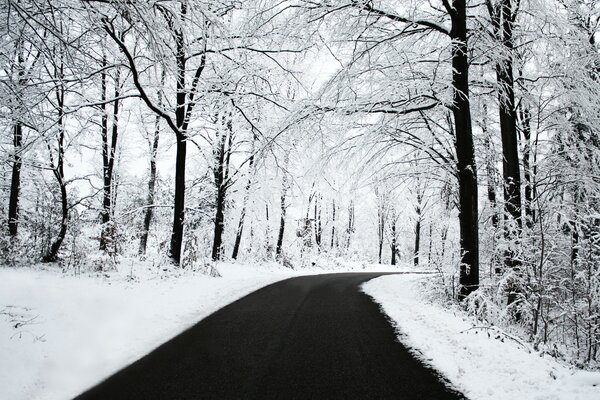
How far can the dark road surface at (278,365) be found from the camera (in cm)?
334

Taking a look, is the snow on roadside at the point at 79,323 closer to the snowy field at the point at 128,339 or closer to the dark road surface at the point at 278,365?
the snowy field at the point at 128,339

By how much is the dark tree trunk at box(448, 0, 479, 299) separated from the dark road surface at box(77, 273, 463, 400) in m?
2.60

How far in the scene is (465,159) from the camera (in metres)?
7.60

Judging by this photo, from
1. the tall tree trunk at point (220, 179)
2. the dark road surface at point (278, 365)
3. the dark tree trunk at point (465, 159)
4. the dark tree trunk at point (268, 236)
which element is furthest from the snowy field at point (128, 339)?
the dark tree trunk at point (268, 236)

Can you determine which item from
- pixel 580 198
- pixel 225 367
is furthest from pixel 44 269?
pixel 580 198

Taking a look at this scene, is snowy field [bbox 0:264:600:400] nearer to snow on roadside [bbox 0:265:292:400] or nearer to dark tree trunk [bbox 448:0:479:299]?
snow on roadside [bbox 0:265:292:400]

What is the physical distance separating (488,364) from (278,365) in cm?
237

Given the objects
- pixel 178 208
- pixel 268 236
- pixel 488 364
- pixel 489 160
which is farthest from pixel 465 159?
pixel 268 236

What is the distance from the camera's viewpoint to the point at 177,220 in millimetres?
11484

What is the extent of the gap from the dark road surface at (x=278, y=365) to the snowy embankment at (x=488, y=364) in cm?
27

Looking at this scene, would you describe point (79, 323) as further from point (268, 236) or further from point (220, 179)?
point (268, 236)

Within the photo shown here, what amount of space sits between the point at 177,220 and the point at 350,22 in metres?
7.85

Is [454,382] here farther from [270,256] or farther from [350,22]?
[270,256]

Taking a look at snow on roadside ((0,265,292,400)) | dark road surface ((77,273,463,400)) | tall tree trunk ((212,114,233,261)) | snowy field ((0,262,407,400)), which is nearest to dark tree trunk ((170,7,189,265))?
snowy field ((0,262,407,400))
